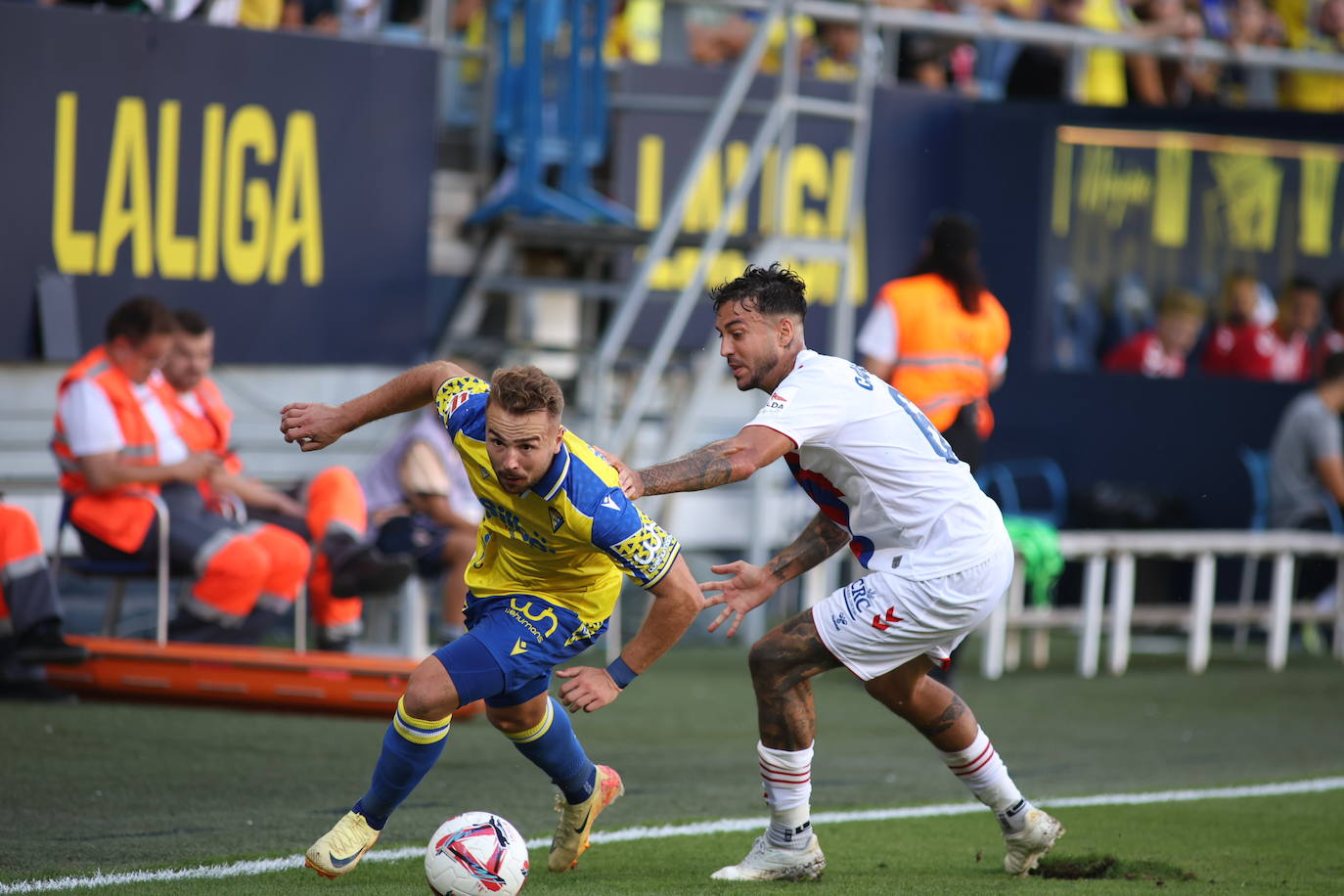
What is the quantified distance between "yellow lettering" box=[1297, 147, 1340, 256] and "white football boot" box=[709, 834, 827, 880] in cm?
1044

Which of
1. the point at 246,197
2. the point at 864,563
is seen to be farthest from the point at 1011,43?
the point at 864,563

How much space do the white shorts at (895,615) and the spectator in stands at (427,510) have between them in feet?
13.8

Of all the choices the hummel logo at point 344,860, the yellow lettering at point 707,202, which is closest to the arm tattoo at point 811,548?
the hummel logo at point 344,860

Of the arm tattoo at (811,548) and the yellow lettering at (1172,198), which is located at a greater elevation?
the yellow lettering at (1172,198)

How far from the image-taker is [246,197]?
10867 millimetres

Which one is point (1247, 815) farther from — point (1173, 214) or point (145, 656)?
point (1173, 214)

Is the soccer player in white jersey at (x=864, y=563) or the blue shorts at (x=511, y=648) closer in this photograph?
the blue shorts at (x=511, y=648)

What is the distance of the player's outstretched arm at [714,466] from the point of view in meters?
5.14

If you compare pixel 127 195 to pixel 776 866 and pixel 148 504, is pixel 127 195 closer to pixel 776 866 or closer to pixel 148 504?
pixel 148 504

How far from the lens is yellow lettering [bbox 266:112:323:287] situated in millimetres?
11031

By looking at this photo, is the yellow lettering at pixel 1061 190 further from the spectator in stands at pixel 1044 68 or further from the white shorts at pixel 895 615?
the white shorts at pixel 895 615

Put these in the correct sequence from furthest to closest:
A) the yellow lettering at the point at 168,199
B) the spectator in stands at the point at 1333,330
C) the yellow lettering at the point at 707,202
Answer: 1. the spectator in stands at the point at 1333,330
2. the yellow lettering at the point at 707,202
3. the yellow lettering at the point at 168,199

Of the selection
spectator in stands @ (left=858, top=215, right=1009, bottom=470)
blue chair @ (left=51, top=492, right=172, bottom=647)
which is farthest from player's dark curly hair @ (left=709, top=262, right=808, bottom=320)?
spectator in stands @ (left=858, top=215, right=1009, bottom=470)

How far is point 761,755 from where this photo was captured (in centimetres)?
568
